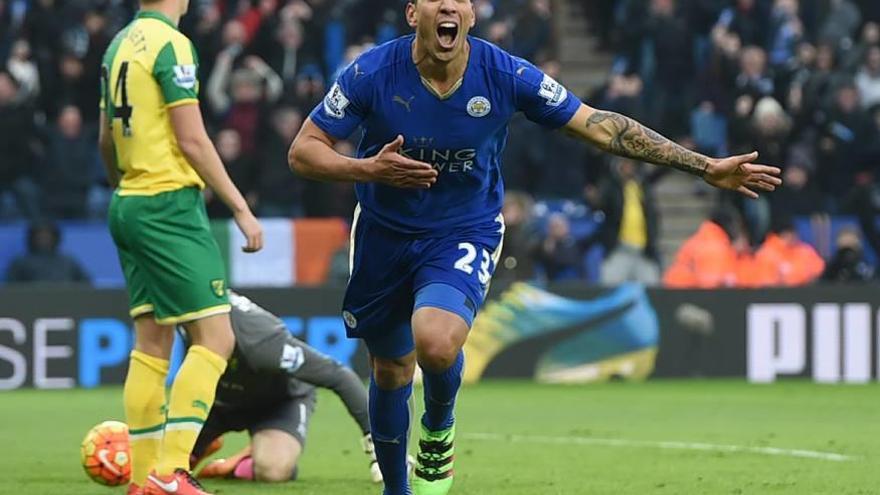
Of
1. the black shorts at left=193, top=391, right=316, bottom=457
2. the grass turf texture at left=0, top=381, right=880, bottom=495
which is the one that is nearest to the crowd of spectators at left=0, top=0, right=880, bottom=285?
the grass turf texture at left=0, top=381, right=880, bottom=495

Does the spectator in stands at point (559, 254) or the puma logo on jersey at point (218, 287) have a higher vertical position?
the puma logo on jersey at point (218, 287)

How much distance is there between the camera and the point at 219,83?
19.5m

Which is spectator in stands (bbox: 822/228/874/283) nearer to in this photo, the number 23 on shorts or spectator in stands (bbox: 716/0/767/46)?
spectator in stands (bbox: 716/0/767/46)

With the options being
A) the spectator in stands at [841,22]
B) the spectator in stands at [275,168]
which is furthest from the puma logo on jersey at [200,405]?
the spectator in stands at [841,22]

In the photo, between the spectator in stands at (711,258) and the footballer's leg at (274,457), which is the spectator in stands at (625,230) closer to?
the spectator in stands at (711,258)

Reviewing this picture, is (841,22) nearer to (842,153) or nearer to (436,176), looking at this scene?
(842,153)

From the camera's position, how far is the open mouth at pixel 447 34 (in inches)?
291

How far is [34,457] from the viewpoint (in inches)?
425

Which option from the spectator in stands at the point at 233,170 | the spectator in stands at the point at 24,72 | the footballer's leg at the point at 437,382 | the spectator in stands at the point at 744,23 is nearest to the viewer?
the footballer's leg at the point at 437,382

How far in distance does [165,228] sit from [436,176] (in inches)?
52.7

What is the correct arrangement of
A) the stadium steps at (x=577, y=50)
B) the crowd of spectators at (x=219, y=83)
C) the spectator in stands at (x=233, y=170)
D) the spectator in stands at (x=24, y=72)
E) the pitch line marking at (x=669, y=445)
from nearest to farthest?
the pitch line marking at (x=669, y=445), the crowd of spectators at (x=219, y=83), the spectator in stands at (x=233, y=170), the spectator in stands at (x=24, y=72), the stadium steps at (x=577, y=50)

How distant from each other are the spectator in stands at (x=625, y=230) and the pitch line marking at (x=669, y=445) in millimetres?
6992

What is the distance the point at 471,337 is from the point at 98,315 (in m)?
3.37

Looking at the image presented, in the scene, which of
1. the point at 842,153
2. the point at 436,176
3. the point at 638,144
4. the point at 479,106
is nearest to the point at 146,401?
the point at 436,176
